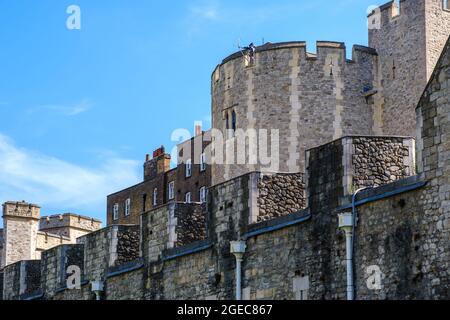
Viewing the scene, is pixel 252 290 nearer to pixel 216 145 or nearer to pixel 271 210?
pixel 271 210

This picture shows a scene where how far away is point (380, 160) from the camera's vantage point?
26094 millimetres

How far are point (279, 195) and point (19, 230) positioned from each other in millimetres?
39379

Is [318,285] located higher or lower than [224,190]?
lower

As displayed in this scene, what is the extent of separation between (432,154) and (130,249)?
14.6 metres

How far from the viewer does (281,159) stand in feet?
159

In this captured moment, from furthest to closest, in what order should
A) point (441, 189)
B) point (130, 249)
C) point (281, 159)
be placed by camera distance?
point (281, 159), point (130, 249), point (441, 189)

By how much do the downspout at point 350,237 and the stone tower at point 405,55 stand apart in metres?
24.1

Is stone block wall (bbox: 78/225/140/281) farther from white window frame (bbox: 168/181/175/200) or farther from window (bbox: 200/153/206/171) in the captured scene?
white window frame (bbox: 168/181/175/200)

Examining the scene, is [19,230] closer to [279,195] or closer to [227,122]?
[227,122]

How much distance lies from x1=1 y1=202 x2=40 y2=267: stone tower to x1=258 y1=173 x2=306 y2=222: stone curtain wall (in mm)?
38351

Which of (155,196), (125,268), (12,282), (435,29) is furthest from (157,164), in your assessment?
(125,268)

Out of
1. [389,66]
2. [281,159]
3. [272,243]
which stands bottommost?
[272,243]
